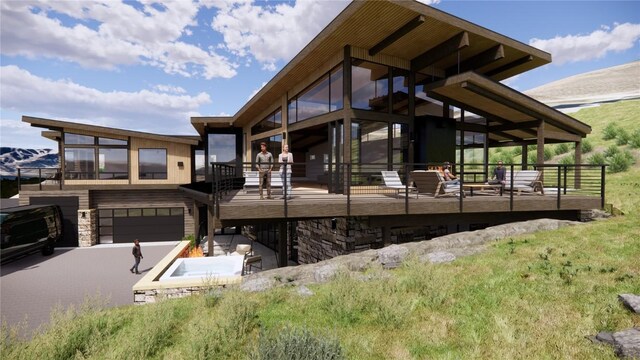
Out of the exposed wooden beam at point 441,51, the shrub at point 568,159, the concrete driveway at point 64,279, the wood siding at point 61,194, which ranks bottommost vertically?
the concrete driveway at point 64,279

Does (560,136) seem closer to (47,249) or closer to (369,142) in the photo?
(369,142)

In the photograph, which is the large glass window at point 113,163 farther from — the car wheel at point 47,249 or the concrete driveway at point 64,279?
the car wheel at point 47,249

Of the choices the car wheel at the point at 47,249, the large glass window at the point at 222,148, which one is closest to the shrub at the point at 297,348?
the car wheel at the point at 47,249

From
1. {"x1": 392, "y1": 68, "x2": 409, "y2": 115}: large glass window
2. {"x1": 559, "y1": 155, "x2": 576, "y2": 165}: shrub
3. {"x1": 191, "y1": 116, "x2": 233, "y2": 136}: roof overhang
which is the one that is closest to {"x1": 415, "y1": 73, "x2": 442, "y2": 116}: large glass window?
{"x1": 392, "y1": 68, "x2": 409, "y2": 115}: large glass window

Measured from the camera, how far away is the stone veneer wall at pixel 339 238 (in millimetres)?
9656

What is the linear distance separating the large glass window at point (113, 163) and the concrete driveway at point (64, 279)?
170 inches

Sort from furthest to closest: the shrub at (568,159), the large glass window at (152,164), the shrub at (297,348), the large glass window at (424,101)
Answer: the shrub at (568,159)
the large glass window at (152,164)
the large glass window at (424,101)
the shrub at (297,348)

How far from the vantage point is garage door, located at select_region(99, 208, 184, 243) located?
18.3m

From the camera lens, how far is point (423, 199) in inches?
353

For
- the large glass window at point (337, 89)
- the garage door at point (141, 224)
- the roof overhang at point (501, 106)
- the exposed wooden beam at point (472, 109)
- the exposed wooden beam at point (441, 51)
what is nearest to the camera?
the exposed wooden beam at point (441, 51)

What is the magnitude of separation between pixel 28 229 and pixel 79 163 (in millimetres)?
4938

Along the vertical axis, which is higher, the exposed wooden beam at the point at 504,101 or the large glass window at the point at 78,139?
the exposed wooden beam at the point at 504,101

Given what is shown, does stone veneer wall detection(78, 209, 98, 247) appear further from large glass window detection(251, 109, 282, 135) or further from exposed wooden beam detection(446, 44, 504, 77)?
exposed wooden beam detection(446, 44, 504, 77)

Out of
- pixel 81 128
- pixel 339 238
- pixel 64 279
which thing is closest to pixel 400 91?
pixel 339 238
